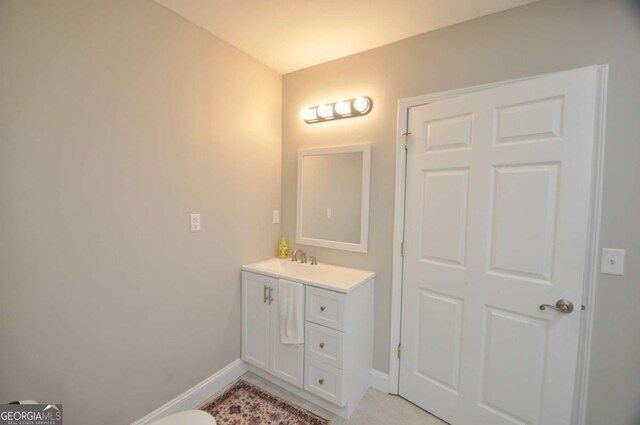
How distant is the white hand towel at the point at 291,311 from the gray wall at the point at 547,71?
1.76 ft

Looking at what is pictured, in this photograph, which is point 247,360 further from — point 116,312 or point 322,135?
point 322,135

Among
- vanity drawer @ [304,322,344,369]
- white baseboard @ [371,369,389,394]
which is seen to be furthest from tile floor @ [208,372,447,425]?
vanity drawer @ [304,322,344,369]

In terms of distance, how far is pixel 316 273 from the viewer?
2098mm

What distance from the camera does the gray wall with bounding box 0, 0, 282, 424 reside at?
1158mm

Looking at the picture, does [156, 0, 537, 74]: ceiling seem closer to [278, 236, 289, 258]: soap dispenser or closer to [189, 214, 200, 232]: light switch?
[189, 214, 200, 232]: light switch

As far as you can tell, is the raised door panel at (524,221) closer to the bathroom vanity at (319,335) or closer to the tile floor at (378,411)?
the bathroom vanity at (319,335)

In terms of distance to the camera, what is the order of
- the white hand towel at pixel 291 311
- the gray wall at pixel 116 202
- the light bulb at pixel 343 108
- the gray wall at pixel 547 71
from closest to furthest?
the gray wall at pixel 116 202
the gray wall at pixel 547 71
the white hand towel at pixel 291 311
the light bulb at pixel 343 108

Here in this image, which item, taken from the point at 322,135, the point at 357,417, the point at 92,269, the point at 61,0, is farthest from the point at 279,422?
the point at 61,0

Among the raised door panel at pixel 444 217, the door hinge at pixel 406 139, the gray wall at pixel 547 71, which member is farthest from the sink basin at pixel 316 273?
the door hinge at pixel 406 139

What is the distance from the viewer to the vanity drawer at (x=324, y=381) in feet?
5.65

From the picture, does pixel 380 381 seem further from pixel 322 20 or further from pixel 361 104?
pixel 322 20

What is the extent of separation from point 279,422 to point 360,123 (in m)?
2.16

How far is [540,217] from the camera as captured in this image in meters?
1.41
